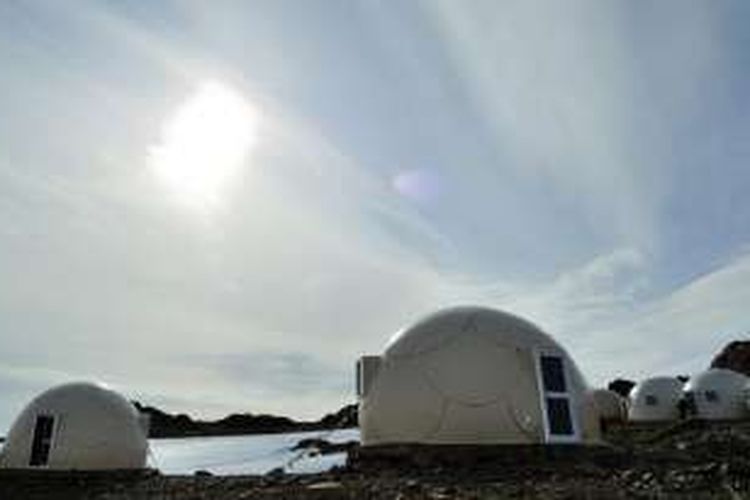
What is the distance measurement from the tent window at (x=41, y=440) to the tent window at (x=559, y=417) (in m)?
13.6

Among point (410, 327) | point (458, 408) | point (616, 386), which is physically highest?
point (616, 386)

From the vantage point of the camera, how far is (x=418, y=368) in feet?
58.2

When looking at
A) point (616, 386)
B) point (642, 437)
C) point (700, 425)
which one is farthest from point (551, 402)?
point (616, 386)

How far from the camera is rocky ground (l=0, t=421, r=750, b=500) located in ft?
36.6

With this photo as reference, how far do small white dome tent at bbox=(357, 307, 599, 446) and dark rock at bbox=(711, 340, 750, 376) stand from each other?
73120mm

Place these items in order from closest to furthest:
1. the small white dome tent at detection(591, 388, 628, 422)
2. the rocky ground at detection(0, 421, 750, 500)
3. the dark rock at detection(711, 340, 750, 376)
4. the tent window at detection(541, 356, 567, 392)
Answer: the rocky ground at detection(0, 421, 750, 500)
the tent window at detection(541, 356, 567, 392)
the small white dome tent at detection(591, 388, 628, 422)
the dark rock at detection(711, 340, 750, 376)

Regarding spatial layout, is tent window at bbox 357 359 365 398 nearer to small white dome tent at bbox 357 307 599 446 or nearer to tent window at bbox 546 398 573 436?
small white dome tent at bbox 357 307 599 446

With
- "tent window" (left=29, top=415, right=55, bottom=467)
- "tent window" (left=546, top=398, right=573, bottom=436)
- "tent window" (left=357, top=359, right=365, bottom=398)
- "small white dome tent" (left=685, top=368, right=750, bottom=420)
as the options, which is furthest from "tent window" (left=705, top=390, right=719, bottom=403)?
"tent window" (left=29, top=415, right=55, bottom=467)

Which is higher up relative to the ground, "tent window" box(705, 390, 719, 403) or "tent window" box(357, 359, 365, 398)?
"tent window" box(705, 390, 719, 403)

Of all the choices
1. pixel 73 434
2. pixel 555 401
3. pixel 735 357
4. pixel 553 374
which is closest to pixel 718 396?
pixel 553 374

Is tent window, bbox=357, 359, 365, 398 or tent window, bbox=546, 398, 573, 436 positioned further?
tent window, bbox=357, 359, 365, 398

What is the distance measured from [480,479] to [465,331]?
5.12 meters

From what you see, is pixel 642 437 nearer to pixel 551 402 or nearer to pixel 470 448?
pixel 551 402

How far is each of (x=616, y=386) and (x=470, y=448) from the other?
291ft
